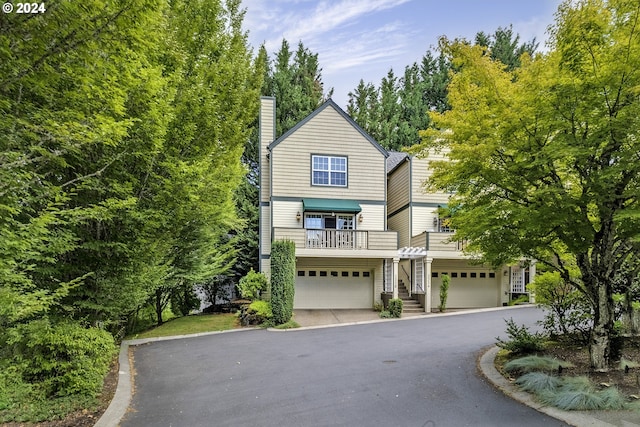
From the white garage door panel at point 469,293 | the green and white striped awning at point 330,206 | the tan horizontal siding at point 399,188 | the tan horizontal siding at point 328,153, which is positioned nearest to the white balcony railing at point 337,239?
the green and white striped awning at point 330,206

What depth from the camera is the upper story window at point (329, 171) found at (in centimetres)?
1716

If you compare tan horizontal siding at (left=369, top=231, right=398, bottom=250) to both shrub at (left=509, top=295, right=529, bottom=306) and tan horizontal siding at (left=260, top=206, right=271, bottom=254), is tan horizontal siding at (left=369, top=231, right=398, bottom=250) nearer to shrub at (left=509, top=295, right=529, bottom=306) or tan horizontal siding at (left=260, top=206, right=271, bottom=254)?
tan horizontal siding at (left=260, top=206, right=271, bottom=254)

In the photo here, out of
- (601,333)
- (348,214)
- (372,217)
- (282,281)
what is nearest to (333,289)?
(348,214)

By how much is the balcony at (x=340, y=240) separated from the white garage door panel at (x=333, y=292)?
2.27 metres

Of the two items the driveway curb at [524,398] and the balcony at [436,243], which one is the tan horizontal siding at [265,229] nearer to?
the balcony at [436,243]

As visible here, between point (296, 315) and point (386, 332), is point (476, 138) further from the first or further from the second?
point (296, 315)

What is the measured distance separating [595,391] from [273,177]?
13.7m

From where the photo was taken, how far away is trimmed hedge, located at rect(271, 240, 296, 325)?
12602 millimetres

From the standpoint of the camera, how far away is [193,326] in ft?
41.5

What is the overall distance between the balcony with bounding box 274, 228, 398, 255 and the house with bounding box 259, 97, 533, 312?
63 cm

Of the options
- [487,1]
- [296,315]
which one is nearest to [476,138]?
[487,1]

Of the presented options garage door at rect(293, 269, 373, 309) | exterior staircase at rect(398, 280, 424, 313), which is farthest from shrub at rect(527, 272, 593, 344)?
garage door at rect(293, 269, 373, 309)

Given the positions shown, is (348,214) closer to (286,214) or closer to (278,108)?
(286,214)

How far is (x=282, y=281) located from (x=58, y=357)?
26.0ft
